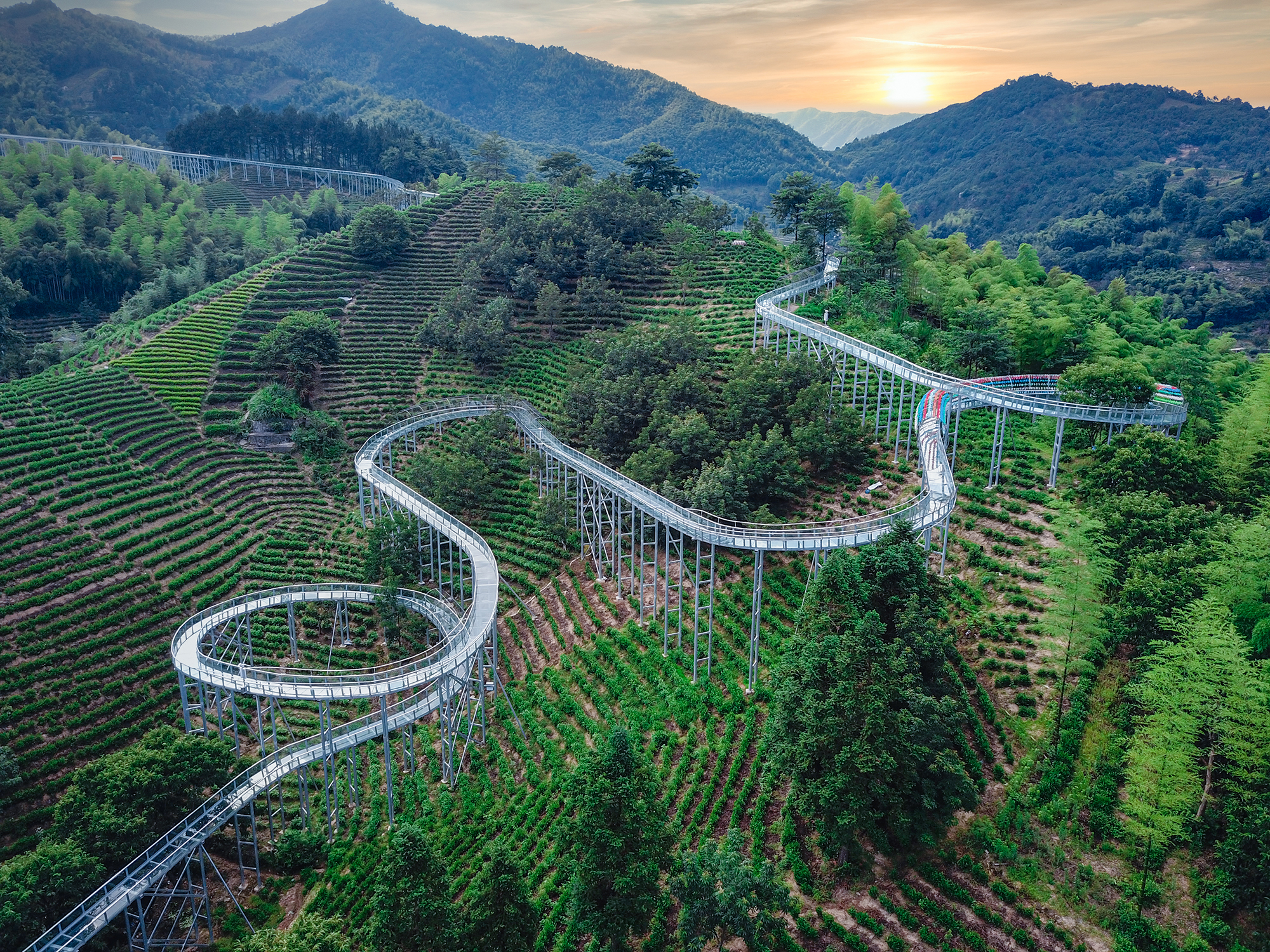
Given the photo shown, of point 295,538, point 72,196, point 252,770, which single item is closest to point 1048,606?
point 252,770

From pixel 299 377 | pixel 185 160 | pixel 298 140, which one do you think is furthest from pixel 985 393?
pixel 185 160

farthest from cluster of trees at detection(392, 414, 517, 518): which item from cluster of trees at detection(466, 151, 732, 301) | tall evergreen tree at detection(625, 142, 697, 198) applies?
tall evergreen tree at detection(625, 142, 697, 198)

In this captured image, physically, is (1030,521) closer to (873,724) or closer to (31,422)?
(873,724)

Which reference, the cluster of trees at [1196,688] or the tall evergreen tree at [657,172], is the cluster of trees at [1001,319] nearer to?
the cluster of trees at [1196,688]

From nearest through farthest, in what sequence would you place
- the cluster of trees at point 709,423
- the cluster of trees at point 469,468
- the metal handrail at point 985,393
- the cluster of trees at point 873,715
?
the cluster of trees at point 873,715 < the metal handrail at point 985,393 < the cluster of trees at point 709,423 < the cluster of trees at point 469,468

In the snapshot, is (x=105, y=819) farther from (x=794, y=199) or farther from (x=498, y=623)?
(x=794, y=199)

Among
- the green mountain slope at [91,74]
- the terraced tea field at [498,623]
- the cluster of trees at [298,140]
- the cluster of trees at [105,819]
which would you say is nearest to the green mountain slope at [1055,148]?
the cluster of trees at [298,140]
